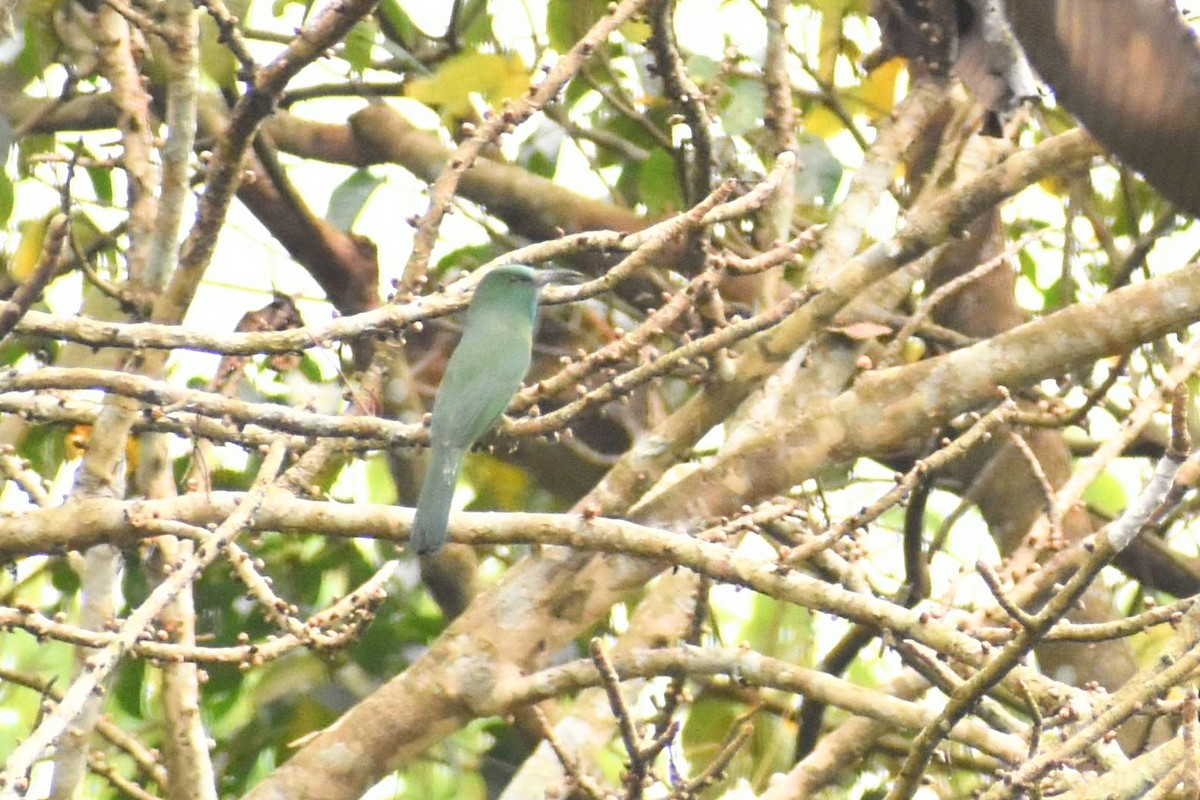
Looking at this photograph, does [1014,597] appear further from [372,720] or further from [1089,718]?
[372,720]

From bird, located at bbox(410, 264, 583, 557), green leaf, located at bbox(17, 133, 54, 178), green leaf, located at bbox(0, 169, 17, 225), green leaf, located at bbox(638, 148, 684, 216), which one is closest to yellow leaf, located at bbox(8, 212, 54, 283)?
green leaf, located at bbox(17, 133, 54, 178)

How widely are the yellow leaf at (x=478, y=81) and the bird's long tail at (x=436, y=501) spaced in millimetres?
1139

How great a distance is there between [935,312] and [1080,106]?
3679 millimetres

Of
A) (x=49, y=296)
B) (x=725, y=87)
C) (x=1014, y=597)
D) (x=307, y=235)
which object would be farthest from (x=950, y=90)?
(x=49, y=296)

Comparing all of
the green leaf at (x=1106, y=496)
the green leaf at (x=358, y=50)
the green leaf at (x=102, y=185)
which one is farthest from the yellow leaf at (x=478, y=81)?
the green leaf at (x=1106, y=496)

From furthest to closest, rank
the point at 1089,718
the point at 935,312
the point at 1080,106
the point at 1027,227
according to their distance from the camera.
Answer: the point at 1027,227
the point at 935,312
the point at 1089,718
the point at 1080,106

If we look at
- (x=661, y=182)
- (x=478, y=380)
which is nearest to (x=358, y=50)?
(x=661, y=182)

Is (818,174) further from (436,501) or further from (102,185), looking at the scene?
(102,185)

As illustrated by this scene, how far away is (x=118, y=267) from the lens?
448cm

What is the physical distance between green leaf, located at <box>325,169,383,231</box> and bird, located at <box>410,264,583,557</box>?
1169 mm

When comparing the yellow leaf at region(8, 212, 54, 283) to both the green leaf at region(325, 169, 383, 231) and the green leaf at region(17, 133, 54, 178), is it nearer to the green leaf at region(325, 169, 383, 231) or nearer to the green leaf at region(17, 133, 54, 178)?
the green leaf at region(17, 133, 54, 178)

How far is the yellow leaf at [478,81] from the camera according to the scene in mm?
3664

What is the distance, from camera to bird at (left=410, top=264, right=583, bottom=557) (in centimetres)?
265

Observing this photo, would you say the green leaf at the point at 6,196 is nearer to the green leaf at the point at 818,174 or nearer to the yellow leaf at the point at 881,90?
the green leaf at the point at 818,174
